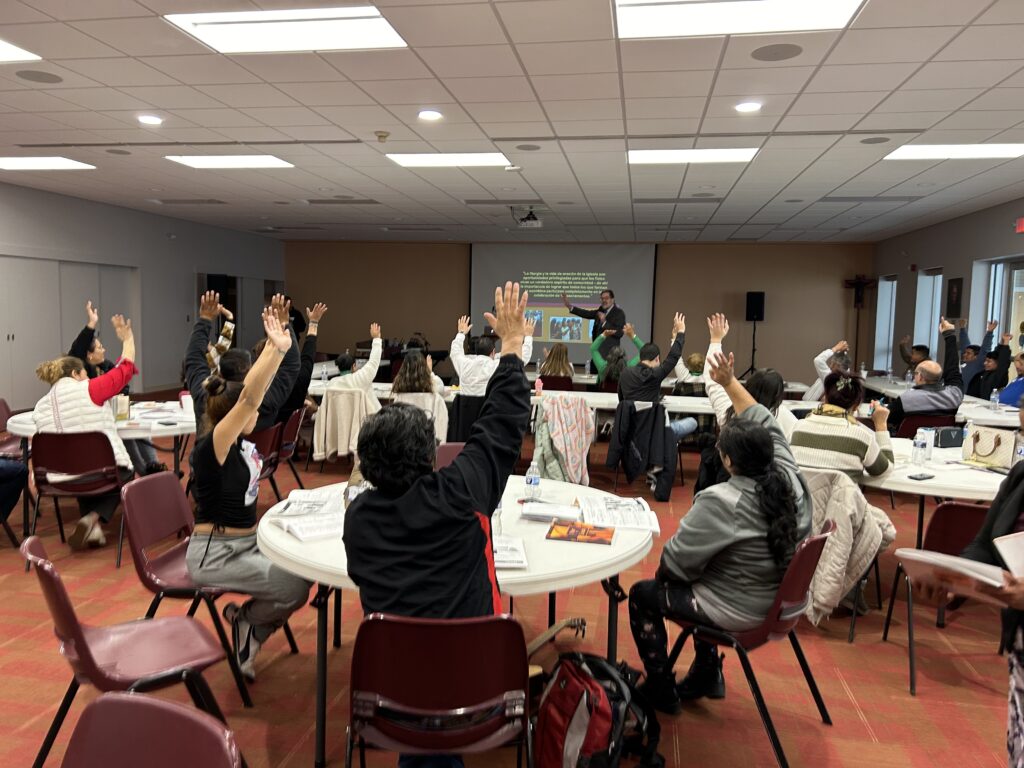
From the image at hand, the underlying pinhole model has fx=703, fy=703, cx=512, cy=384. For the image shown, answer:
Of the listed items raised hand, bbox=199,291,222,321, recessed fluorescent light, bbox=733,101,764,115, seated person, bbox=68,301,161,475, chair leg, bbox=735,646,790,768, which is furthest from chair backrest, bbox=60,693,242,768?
recessed fluorescent light, bbox=733,101,764,115

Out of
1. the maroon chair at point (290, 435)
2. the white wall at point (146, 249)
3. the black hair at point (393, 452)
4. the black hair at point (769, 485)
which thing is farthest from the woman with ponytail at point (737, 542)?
the white wall at point (146, 249)

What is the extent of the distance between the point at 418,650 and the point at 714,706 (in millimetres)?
1744

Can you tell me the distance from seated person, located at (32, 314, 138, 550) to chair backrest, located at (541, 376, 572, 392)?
440 centimetres

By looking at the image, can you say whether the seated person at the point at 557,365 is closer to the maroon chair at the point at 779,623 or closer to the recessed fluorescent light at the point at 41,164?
the maroon chair at the point at 779,623

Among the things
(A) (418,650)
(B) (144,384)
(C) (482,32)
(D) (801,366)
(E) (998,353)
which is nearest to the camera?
(A) (418,650)

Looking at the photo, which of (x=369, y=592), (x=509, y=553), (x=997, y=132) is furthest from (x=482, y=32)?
(x=997, y=132)

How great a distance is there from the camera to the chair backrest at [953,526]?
10.6ft

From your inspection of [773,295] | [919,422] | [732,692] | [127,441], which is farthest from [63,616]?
[773,295]

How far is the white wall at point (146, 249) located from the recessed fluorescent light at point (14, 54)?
6.02 meters

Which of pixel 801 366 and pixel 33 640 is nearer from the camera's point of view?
pixel 33 640

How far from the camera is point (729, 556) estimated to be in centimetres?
244

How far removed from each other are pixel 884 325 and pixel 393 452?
14.7 m

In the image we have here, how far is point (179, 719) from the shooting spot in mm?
1181

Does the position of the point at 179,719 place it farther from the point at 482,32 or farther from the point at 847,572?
the point at 482,32
